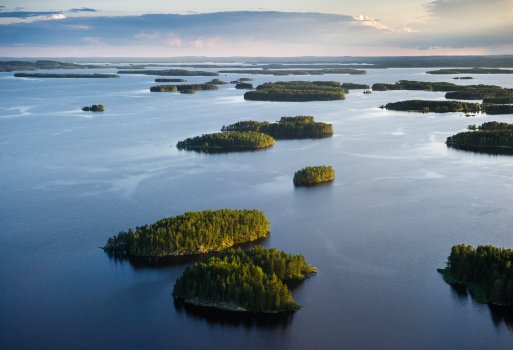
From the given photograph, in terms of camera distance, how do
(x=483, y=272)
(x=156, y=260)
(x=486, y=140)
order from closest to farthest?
(x=483, y=272) → (x=156, y=260) → (x=486, y=140)

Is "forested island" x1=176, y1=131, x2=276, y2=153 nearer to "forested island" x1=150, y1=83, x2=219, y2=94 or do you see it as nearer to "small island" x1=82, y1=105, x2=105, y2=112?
"small island" x1=82, y1=105, x2=105, y2=112

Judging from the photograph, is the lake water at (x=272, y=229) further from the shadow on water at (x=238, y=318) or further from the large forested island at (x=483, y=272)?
A: the large forested island at (x=483, y=272)

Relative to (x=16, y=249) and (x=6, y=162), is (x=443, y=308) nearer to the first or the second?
→ (x=16, y=249)

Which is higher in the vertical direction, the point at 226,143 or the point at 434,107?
the point at 434,107

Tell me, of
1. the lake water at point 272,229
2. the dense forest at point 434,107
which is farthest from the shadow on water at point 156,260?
the dense forest at point 434,107

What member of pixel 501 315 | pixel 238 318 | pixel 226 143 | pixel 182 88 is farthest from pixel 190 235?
pixel 182 88

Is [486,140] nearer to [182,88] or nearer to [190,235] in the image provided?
[190,235]

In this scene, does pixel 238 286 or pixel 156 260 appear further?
pixel 156 260
